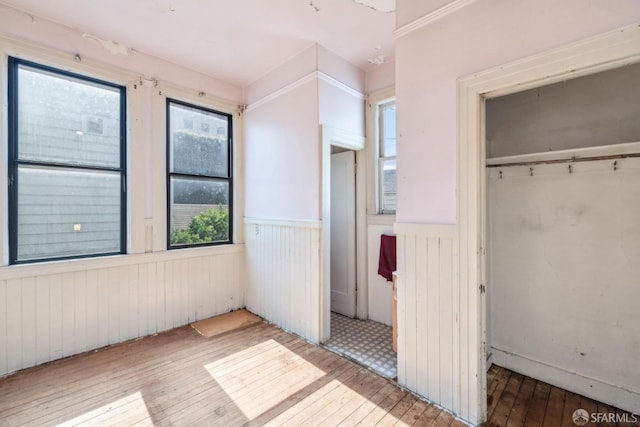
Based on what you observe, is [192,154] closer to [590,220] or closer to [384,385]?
[384,385]

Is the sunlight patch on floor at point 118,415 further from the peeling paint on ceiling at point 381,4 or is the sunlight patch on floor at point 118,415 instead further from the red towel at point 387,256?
the peeling paint on ceiling at point 381,4

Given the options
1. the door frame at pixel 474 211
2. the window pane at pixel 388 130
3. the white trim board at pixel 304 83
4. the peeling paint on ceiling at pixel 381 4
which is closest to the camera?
the door frame at pixel 474 211

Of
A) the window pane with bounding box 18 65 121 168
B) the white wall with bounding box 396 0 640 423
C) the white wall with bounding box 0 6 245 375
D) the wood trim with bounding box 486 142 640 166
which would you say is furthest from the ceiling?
the wood trim with bounding box 486 142 640 166

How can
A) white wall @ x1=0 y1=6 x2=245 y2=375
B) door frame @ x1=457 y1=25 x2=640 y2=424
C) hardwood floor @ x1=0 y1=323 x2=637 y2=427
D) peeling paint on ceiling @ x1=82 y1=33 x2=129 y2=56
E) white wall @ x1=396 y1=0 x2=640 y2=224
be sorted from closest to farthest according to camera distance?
1. white wall @ x1=396 y1=0 x2=640 y2=224
2. door frame @ x1=457 y1=25 x2=640 y2=424
3. hardwood floor @ x1=0 y1=323 x2=637 y2=427
4. white wall @ x1=0 y1=6 x2=245 y2=375
5. peeling paint on ceiling @ x1=82 y1=33 x2=129 y2=56

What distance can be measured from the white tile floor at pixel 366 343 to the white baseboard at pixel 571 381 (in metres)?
0.87

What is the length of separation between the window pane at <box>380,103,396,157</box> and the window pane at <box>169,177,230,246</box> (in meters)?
2.01

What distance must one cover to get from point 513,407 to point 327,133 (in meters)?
2.52

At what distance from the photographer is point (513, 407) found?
180 centimetres

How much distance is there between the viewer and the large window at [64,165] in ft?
7.48

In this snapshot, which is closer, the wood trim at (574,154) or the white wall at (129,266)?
the wood trim at (574,154)

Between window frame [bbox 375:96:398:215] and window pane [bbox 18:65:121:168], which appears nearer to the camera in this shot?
window pane [bbox 18:65:121:168]

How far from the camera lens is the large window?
2.28m

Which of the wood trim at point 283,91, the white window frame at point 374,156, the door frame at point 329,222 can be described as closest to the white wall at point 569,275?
the white window frame at point 374,156

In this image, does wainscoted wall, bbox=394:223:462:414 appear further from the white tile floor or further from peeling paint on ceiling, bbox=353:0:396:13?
peeling paint on ceiling, bbox=353:0:396:13
